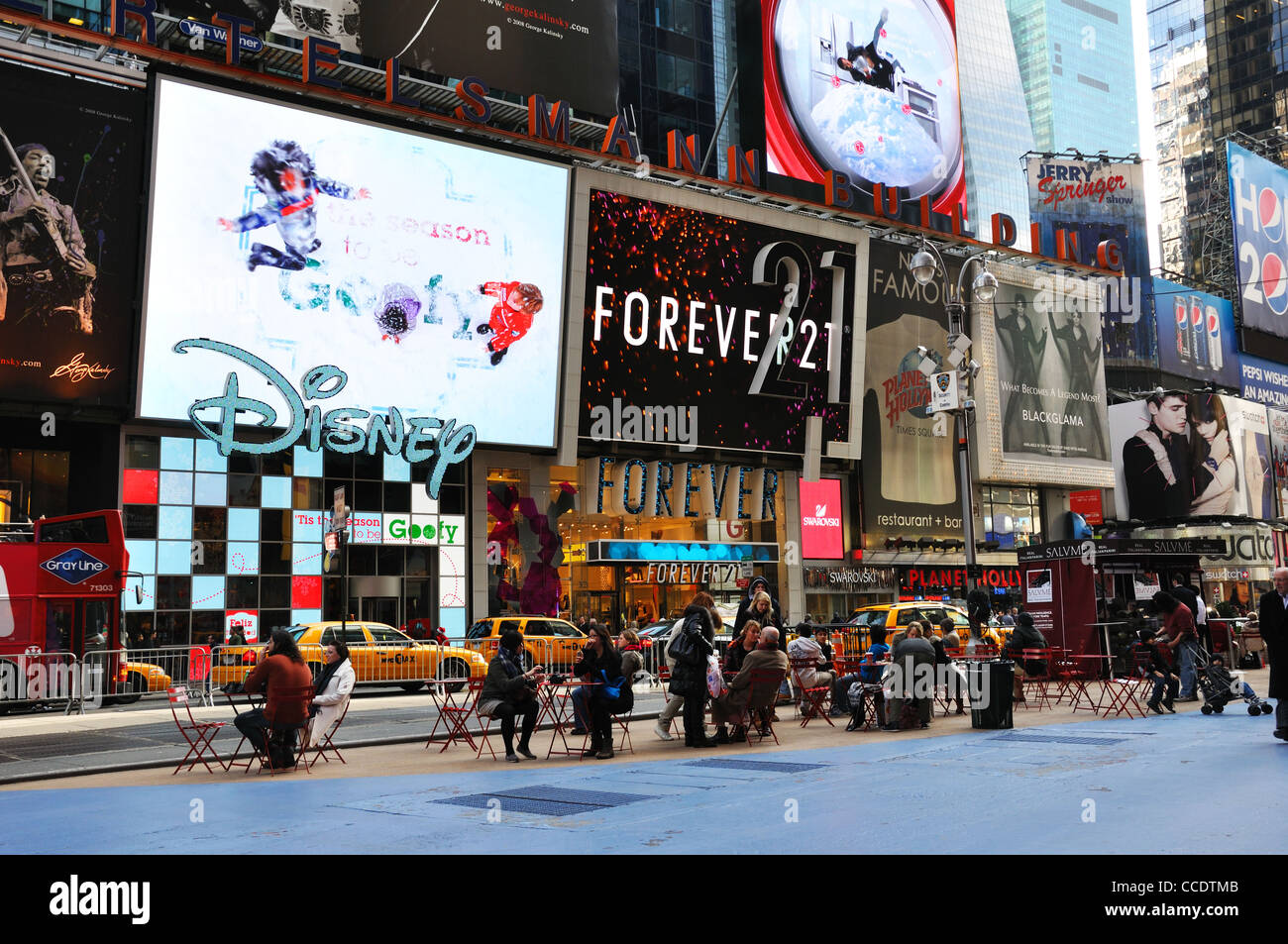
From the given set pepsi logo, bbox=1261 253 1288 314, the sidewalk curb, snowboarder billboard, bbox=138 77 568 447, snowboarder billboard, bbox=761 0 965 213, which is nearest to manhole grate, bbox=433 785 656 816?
the sidewalk curb

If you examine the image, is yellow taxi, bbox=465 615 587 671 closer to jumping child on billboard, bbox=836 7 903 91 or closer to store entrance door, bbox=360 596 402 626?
store entrance door, bbox=360 596 402 626

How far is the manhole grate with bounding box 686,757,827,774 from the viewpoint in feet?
40.1

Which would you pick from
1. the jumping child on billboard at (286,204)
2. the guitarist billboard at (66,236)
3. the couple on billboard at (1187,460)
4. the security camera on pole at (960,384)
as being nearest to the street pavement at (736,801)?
the security camera on pole at (960,384)

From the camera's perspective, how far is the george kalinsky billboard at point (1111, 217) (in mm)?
73625

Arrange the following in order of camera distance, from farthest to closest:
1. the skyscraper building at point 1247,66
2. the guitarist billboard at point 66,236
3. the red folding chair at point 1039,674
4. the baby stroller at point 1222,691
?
the skyscraper building at point 1247,66 → the guitarist billboard at point 66,236 → the red folding chair at point 1039,674 → the baby stroller at point 1222,691

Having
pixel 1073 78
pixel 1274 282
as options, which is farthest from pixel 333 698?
pixel 1073 78

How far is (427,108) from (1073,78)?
427 ft

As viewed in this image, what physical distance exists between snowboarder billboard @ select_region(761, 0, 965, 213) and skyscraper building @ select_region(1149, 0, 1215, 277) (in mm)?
59920

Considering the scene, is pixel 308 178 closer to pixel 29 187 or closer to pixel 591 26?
pixel 29 187

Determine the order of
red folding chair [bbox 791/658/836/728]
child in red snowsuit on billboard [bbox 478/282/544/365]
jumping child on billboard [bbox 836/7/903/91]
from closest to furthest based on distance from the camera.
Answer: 1. red folding chair [bbox 791/658/836/728]
2. child in red snowsuit on billboard [bbox 478/282/544/365]
3. jumping child on billboard [bbox 836/7/903/91]

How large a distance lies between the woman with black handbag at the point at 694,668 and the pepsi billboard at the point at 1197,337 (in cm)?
6834

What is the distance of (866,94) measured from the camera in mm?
55625

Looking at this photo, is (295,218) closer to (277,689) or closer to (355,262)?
(355,262)

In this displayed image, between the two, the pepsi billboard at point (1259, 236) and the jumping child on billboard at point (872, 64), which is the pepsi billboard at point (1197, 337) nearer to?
the pepsi billboard at point (1259, 236)
